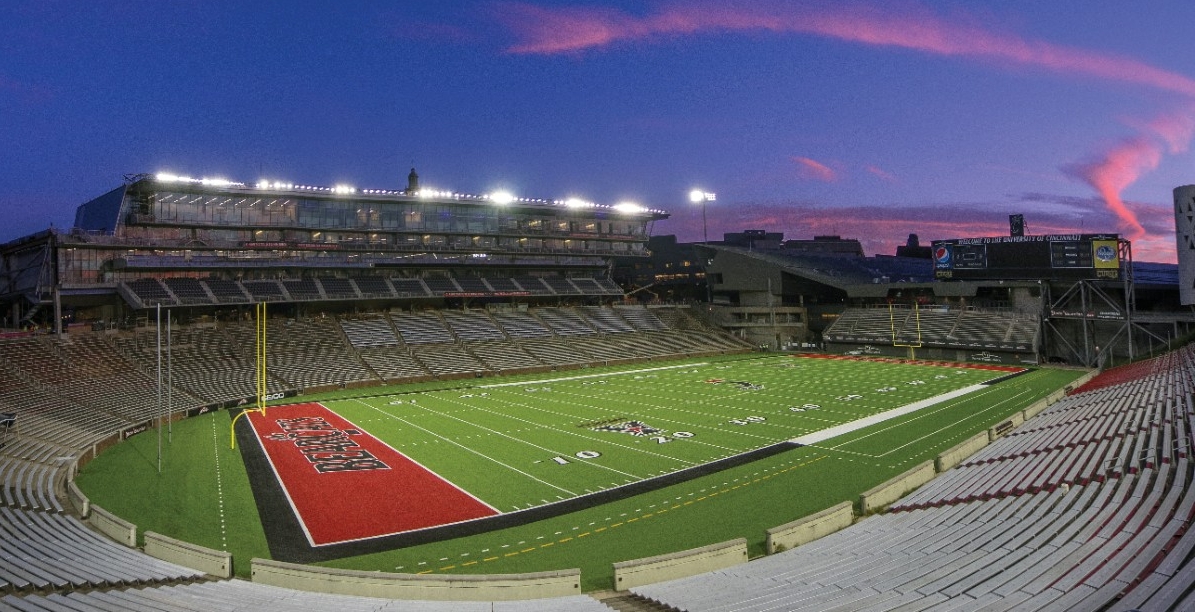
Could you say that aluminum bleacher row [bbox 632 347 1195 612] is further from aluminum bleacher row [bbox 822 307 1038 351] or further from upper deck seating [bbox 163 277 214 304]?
upper deck seating [bbox 163 277 214 304]

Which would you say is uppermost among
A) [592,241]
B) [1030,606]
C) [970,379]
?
[592,241]

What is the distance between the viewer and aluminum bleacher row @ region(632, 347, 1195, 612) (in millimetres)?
7543

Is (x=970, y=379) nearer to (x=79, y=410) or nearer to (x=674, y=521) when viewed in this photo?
(x=674, y=521)

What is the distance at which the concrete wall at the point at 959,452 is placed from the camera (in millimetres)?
17125

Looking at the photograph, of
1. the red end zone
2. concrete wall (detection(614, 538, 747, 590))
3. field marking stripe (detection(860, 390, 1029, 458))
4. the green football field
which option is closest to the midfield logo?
the green football field

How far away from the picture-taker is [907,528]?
11.9 m

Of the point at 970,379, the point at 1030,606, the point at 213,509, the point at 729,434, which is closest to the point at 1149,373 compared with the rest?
the point at 970,379

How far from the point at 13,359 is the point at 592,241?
168ft

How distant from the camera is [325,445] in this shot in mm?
24766

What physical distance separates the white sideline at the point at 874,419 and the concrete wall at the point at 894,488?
6811 mm

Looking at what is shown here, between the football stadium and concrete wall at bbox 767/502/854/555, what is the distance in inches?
3.0

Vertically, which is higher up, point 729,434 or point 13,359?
point 13,359

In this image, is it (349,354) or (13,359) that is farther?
(349,354)

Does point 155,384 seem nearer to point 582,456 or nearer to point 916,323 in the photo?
point 582,456
